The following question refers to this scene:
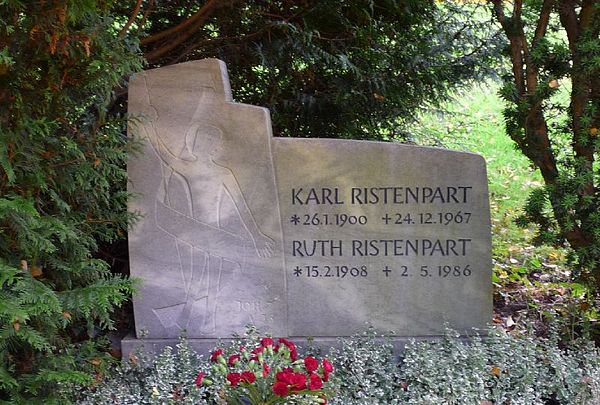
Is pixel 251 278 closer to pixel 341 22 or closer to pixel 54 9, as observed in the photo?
pixel 54 9

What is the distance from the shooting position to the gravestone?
3.92m

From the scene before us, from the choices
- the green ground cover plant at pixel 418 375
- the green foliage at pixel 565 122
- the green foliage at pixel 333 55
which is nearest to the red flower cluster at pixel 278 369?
the green ground cover plant at pixel 418 375

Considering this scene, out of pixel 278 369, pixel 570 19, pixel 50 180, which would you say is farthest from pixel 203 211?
pixel 570 19

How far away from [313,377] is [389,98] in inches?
123

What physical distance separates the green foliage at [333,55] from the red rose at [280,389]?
2.72m

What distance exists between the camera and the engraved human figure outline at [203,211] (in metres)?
3.97

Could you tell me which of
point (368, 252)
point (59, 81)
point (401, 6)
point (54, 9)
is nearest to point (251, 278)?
point (368, 252)

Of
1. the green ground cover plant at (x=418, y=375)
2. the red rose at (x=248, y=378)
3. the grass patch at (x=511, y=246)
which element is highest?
the grass patch at (x=511, y=246)

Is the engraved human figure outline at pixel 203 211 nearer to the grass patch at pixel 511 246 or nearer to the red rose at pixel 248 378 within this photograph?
the red rose at pixel 248 378

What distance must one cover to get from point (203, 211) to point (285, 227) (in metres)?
0.48

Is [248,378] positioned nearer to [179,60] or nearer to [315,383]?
[315,383]

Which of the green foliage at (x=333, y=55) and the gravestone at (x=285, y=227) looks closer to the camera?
the gravestone at (x=285, y=227)

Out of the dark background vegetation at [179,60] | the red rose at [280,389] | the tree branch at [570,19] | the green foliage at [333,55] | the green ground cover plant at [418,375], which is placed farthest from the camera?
the green foliage at [333,55]

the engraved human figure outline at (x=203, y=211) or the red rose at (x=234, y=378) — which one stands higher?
the engraved human figure outline at (x=203, y=211)
